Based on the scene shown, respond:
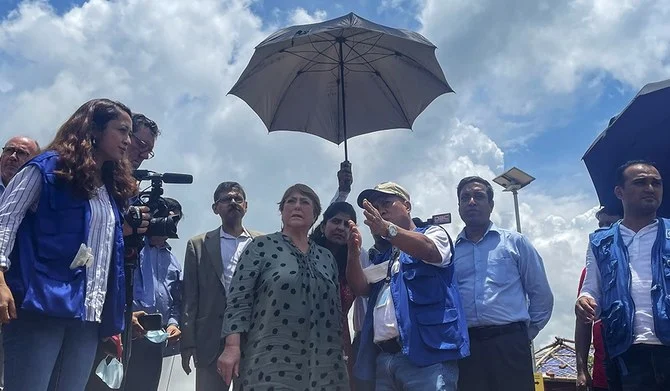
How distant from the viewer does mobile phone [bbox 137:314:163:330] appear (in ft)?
12.1

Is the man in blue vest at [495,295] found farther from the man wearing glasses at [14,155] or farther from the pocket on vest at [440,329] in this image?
the man wearing glasses at [14,155]

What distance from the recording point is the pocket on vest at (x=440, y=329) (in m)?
3.54

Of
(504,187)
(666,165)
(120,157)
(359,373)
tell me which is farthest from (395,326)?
(504,187)

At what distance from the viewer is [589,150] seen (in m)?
4.38

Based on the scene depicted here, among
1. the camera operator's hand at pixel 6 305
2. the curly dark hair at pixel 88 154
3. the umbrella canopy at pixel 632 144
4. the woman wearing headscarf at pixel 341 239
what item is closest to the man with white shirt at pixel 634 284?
the umbrella canopy at pixel 632 144

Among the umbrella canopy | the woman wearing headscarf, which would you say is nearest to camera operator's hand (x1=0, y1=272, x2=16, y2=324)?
the woman wearing headscarf

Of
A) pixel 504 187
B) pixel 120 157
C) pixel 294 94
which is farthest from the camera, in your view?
pixel 504 187

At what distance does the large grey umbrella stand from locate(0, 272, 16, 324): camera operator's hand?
3637 millimetres

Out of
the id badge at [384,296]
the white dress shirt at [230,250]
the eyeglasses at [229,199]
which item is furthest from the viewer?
the eyeglasses at [229,199]

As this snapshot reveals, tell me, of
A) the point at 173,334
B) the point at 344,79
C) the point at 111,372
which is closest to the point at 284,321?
the point at 111,372

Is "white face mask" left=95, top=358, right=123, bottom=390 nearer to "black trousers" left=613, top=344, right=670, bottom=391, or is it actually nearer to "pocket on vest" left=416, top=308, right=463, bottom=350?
"pocket on vest" left=416, top=308, right=463, bottom=350

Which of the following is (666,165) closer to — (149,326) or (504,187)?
(149,326)

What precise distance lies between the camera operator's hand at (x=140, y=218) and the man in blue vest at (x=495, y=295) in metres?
2.33

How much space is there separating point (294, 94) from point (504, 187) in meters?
6.71
